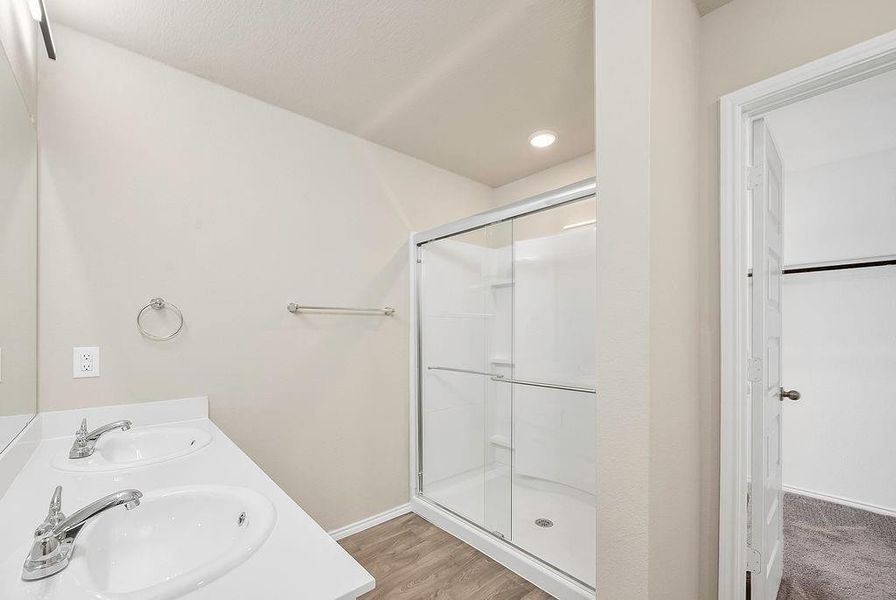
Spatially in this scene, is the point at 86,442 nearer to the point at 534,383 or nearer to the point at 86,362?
the point at 86,362

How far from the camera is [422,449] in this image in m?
2.72

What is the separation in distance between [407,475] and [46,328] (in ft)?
6.60

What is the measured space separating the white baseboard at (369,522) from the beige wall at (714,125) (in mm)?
1705

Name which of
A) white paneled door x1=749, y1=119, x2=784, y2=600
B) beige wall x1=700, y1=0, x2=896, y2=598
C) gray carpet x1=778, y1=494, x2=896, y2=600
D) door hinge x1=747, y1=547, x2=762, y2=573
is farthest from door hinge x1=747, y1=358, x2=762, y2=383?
gray carpet x1=778, y1=494, x2=896, y2=600

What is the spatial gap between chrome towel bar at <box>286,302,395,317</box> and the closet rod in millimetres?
2960

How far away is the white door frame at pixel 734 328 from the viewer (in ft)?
4.82

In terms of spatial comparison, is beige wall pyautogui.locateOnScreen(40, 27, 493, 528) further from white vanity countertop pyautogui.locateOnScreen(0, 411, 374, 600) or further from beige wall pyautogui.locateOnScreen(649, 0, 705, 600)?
beige wall pyautogui.locateOnScreen(649, 0, 705, 600)

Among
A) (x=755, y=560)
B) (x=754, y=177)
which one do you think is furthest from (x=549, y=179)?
(x=755, y=560)

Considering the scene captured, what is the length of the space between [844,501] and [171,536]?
12.8ft

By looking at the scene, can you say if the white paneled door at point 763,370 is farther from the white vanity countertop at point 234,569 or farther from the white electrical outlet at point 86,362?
the white electrical outlet at point 86,362

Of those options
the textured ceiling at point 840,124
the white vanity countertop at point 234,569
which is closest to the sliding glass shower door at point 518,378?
the textured ceiling at point 840,124

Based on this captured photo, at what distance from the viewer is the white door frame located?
147 cm

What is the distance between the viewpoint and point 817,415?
116 inches

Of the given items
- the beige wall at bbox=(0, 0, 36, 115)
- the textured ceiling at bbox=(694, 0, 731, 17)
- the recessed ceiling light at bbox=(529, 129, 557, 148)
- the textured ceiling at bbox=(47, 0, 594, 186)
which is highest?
the textured ceiling at bbox=(694, 0, 731, 17)
